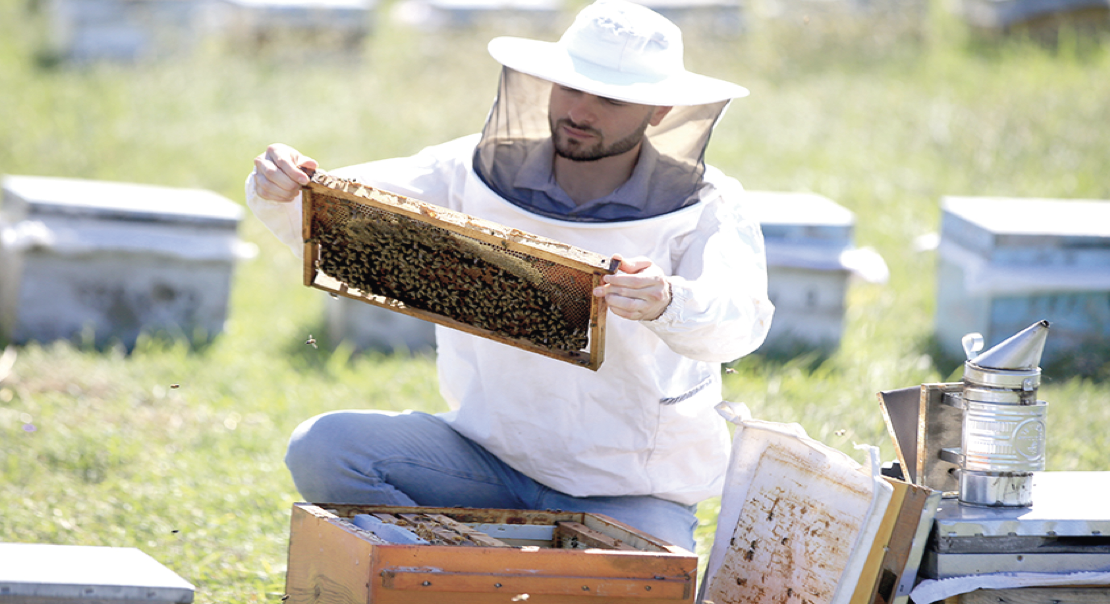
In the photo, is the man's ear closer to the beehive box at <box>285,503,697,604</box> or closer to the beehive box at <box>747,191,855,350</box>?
the beehive box at <box>285,503,697,604</box>

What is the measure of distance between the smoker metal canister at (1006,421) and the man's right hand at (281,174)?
1.62 metres

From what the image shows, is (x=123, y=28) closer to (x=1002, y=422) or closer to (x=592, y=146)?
(x=592, y=146)

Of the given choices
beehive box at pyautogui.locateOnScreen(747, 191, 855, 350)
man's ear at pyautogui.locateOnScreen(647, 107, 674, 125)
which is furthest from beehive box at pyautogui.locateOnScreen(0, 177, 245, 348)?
man's ear at pyautogui.locateOnScreen(647, 107, 674, 125)

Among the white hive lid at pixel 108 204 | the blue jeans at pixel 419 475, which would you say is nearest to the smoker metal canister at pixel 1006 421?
the blue jeans at pixel 419 475

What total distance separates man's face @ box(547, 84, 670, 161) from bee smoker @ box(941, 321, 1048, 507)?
3.41 feet

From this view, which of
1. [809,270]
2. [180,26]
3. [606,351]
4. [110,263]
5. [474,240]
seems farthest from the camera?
[180,26]

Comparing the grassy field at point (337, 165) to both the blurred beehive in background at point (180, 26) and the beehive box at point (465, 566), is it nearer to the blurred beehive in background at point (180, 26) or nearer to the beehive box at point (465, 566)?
the blurred beehive in background at point (180, 26)

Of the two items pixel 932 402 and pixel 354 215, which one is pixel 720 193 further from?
pixel 354 215

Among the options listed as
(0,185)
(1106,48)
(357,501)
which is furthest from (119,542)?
(1106,48)

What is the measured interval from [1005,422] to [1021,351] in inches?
6.2

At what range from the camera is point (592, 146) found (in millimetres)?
2906

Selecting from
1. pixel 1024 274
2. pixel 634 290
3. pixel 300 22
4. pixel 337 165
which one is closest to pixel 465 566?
pixel 634 290

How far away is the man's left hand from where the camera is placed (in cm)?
238

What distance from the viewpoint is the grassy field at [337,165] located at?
13.2 feet
